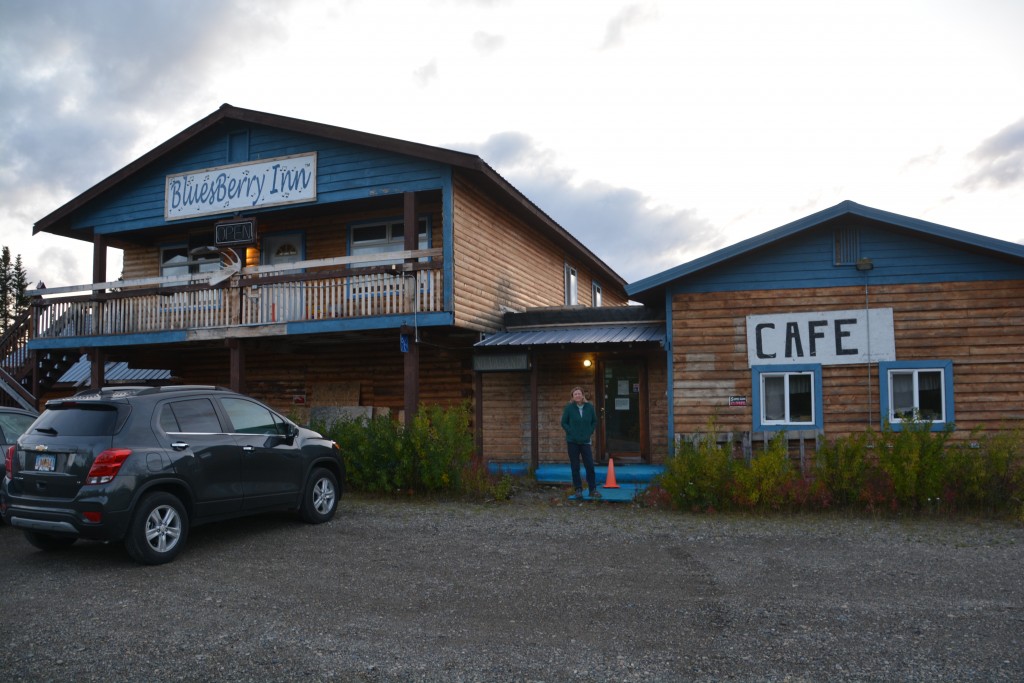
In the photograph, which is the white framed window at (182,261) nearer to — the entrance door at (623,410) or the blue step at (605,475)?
the blue step at (605,475)

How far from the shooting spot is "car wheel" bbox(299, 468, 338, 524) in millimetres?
9758

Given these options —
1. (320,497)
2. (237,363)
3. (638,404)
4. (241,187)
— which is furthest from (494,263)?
(320,497)

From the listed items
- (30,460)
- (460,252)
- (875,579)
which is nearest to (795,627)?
(875,579)

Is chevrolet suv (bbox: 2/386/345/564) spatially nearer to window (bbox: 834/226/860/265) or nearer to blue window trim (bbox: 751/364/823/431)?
blue window trim (bbox: 751/364/823/431)

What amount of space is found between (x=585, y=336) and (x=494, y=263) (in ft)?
9.80

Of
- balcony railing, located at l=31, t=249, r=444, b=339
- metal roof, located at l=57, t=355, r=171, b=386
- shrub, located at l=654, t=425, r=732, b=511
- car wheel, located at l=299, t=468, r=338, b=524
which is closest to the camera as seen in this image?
car wheel, located at l=299, t=468, r=338, b=524

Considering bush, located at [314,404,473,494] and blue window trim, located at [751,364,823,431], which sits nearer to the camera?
bush, located at [314,404,473,494]

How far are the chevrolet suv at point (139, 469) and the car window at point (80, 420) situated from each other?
0.01 metres

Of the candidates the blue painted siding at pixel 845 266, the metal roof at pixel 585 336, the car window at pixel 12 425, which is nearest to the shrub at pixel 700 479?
the metal roof at pixel 585 336

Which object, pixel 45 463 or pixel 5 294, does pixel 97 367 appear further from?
pixel 5 294

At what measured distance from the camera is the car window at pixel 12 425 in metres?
9.77

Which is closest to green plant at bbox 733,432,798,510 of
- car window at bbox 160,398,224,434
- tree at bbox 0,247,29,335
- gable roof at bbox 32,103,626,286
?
car window at bbox 160,398,224,434

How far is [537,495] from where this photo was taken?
42.3 feet

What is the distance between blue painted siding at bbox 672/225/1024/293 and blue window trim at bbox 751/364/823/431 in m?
1.39
